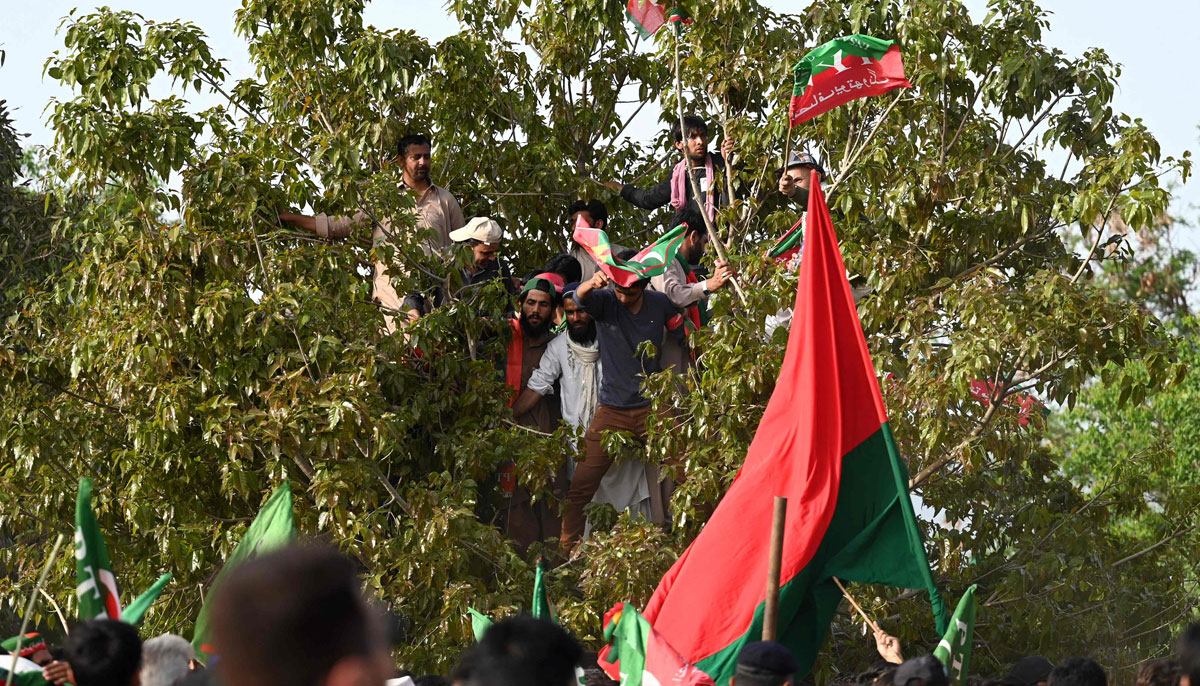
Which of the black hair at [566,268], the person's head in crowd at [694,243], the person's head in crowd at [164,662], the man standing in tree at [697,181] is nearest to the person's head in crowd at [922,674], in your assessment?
the person's head in crowd at [164,662]

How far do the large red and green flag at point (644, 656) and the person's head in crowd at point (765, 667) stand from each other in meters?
1.09

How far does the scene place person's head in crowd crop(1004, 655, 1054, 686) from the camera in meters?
5.91

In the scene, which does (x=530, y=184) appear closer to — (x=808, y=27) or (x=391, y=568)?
(x=808, y=27)

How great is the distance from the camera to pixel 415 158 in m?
10.5

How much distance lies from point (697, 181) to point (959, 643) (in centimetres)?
594

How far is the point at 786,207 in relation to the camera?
36.8 feet

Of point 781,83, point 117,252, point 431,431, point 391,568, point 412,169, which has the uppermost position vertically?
point 781,83

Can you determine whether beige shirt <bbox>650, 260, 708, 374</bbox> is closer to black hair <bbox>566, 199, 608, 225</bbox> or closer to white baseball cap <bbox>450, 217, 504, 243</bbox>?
black hair <bbox>566, 199, 608, 225</bbox>

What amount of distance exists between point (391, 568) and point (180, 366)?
2039 millimetres

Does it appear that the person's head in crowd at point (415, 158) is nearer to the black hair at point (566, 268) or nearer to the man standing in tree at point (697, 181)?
the black hair at point (566, 268)

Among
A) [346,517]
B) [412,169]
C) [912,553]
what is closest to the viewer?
[912,553]

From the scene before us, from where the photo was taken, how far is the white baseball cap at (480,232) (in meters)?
10.2

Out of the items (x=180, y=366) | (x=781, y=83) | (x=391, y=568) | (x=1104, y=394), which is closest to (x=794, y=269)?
(x=781, y=83)

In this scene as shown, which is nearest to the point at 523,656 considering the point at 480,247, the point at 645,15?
the point at 480,247
